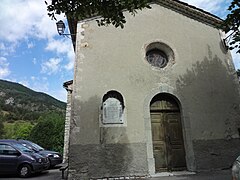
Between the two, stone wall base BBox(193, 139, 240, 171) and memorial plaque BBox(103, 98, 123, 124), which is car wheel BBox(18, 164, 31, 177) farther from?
stone wall base BBox(193, 139, 240, 171)

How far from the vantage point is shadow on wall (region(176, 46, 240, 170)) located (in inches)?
280

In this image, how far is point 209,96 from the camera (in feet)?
25.5

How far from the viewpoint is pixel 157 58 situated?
27.7 ft

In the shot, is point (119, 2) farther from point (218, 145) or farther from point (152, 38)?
point (218, 145)

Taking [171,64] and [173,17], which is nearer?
[171,64]

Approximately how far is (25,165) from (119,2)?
730 centimetres

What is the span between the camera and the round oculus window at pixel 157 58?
826cm

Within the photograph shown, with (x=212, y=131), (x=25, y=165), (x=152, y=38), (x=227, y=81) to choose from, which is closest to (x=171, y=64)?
(x=152, y=38)

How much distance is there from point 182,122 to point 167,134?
726 mm

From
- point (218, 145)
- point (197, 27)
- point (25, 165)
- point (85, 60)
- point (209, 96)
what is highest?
point (197, 27)

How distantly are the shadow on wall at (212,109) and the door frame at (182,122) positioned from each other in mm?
161

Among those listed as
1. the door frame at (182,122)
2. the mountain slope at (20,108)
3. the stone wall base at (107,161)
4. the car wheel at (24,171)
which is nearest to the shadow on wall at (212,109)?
the door frame at (182,122)

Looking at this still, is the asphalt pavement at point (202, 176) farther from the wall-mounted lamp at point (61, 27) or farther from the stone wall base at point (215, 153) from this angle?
the wall-mounted lamp at point (61, 27)

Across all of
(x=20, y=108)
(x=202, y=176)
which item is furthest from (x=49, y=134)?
(x=20, y=108)
